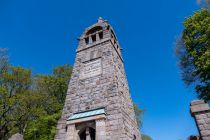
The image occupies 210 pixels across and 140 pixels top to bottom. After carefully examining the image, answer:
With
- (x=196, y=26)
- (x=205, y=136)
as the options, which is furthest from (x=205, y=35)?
(x=205, y=136)

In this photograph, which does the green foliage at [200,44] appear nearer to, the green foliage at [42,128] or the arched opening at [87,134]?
the arched opening at [87,134]

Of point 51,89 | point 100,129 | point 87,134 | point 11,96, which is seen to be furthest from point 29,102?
point 100,129

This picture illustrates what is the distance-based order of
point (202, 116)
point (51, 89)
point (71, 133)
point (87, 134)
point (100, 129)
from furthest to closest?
point (51, 89) < point (71, 133) < point (87, 134) < point (100, 129) < point (202, 116)

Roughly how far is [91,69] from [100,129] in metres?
4.38

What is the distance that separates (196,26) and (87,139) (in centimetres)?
907

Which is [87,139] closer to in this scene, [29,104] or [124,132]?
[124,132]

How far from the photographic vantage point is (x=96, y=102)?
941 centimetres

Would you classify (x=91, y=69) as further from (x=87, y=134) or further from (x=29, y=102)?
(x=29, y=102)

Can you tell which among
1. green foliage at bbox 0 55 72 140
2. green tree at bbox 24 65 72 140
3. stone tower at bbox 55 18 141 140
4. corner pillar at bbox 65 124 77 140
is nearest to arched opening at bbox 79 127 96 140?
stone tower at bbox 55 18 141 140

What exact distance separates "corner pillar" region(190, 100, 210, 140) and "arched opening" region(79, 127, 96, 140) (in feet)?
17.0

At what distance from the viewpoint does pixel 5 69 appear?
19.1 metres

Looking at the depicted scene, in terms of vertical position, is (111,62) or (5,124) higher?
(111,62)

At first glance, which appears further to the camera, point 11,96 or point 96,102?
point 11,96

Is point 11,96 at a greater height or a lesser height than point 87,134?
greater
